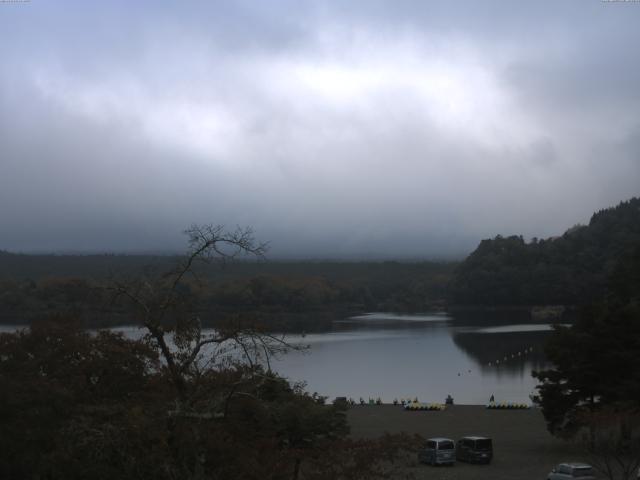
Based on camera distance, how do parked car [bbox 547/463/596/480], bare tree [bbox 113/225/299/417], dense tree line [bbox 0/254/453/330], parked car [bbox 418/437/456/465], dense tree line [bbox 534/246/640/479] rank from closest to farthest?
1. bare tree [bbox 113/225/299/417]
2. parked car [bbox 547/463/596/480]
3. parked car [bbox 418/437/456/465]
4. dense tree line [bbox 534/246/640/479]
5. dense tree line [bbox 0/254/453/330]

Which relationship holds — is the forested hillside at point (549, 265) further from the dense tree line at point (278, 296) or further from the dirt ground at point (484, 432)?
the dirt ground at point (484, 432)

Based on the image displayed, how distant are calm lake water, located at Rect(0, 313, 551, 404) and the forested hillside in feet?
52.9

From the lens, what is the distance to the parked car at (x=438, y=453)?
14.5 m

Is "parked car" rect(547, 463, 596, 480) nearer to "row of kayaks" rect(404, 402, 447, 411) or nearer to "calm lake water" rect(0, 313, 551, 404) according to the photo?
"calm lake water" rect(0, 313, 551, 404)

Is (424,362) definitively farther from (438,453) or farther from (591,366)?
(438,453)

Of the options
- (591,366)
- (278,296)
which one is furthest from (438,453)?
(278,296)

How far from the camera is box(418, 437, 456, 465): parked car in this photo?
47.7 ft

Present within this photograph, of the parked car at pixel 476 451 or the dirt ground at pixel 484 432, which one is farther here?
the parked car at pixel 476 451

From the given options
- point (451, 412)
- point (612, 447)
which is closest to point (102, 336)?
point (612, 447)

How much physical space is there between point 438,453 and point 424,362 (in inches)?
1076

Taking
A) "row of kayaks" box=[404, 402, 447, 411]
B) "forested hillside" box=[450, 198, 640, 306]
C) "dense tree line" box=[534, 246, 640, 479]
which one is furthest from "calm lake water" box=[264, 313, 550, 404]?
"forested hillside" box=[450, 198, 640, 306]

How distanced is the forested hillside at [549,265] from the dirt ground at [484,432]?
5715cm

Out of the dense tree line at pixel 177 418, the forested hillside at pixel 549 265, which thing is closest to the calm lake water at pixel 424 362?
the dense tree line at pixel 177 418

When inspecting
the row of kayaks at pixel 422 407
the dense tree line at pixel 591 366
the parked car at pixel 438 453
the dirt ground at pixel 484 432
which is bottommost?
the row of kayaks at pixel 422 407
